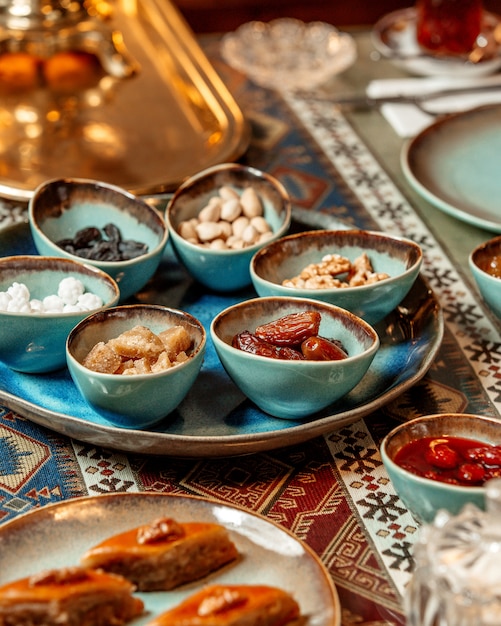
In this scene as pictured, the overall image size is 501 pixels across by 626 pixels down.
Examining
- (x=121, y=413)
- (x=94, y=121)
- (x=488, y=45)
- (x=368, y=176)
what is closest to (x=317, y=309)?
(x=121, y=413)

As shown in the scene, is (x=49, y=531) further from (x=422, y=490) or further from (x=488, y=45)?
(x=488, y=45)

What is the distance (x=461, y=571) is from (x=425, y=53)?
1427 mm

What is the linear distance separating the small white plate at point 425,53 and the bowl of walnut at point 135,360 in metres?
1.07

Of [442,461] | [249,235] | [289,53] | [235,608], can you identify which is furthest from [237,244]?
[289,53]

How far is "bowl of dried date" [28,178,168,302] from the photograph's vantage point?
1197 mm

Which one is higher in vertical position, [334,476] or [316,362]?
[316,362]

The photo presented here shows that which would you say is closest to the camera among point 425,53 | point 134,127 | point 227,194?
point 227,194

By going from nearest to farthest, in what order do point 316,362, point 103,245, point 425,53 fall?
point 316,362, point 103,245, point 425,53

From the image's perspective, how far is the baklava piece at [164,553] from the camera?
75cm

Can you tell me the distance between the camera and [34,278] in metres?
1.12

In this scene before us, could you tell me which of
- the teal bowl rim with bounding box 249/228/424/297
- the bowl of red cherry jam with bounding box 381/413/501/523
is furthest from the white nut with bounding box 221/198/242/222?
the bowl of red cherry jam with bounding box 381/413/501/523

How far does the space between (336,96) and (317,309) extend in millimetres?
897

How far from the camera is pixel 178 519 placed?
826 millimetres

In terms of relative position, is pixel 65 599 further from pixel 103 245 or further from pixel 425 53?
pixel 425 53
